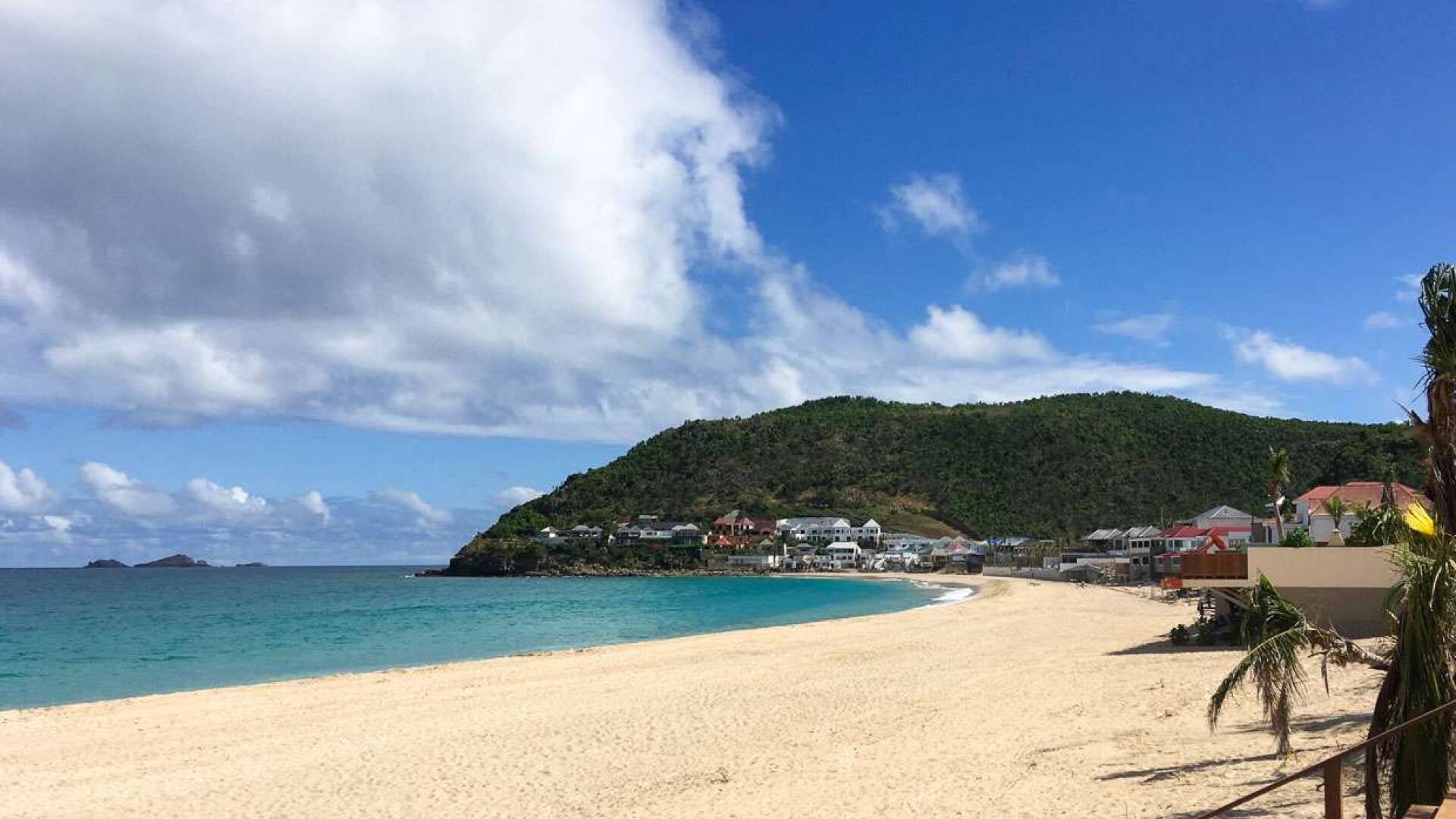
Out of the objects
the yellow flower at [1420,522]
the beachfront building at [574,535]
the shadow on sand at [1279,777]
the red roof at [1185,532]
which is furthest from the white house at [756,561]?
the yellow flower at [1420,522]

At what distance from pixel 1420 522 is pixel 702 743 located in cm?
1100

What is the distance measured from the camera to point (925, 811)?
436 inches

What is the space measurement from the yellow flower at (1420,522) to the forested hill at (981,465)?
90.7m

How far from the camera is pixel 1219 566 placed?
902 inches

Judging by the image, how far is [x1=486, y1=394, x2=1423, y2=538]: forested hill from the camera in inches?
4619

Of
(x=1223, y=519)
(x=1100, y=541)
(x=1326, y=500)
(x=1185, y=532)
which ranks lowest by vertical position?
(x=1100, y=541)

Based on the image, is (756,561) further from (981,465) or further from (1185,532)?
(1185,532)

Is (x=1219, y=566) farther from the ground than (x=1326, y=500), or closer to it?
closer to it

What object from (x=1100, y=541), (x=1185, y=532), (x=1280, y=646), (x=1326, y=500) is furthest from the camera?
(x=1100, y=541)

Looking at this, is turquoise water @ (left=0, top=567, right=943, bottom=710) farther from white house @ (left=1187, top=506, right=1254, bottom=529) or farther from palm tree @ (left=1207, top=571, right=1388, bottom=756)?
palm tree @ (left=1207, top=571, right=1388, bottom=756)

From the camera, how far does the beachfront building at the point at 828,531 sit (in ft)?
480

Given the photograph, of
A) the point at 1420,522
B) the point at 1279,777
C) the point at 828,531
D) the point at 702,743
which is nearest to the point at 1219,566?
the point at 1279,777

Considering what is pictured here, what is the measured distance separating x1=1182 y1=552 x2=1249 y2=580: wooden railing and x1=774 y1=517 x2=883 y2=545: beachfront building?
404 ft

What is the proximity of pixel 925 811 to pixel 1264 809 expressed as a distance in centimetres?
336
